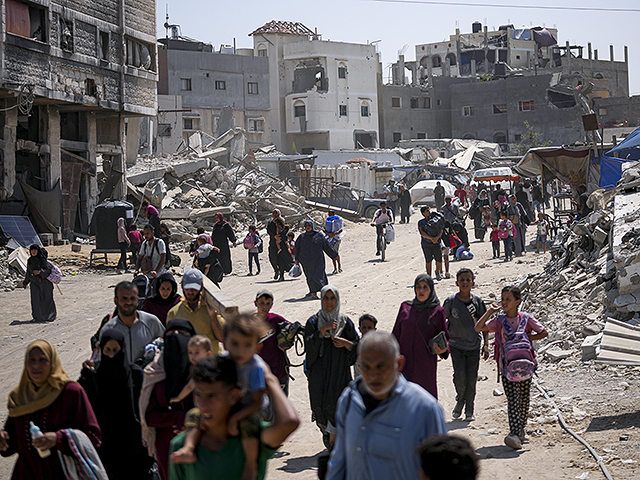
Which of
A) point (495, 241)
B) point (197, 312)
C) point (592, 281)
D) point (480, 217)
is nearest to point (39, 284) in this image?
point (197, 312)

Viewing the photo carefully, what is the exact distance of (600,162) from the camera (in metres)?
19.2

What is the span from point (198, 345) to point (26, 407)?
37.6 inches

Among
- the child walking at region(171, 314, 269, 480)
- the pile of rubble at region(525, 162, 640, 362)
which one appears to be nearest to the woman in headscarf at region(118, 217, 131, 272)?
the pile of rubble at region(525, 162, 640, 362)

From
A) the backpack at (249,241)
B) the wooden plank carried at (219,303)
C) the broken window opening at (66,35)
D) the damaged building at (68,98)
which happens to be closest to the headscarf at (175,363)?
the wooden plank carried at (219,303)

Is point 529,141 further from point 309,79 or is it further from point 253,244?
point 253,244

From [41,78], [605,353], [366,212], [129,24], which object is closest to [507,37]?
[366,212]

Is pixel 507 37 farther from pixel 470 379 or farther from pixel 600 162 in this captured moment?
pixel 470 379

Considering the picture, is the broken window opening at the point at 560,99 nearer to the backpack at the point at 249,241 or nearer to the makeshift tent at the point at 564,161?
the makeshift tent at the point at 564,161

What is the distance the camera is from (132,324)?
16.1ft

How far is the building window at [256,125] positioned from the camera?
54469 mm

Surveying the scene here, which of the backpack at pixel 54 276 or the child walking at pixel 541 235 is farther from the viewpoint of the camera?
the child walking at pixel 541 235

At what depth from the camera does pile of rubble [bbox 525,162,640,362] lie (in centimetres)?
903

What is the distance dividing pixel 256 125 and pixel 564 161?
121ft

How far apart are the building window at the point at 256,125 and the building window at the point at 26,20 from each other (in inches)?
1270
